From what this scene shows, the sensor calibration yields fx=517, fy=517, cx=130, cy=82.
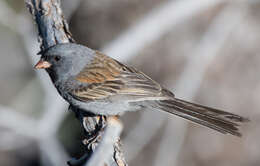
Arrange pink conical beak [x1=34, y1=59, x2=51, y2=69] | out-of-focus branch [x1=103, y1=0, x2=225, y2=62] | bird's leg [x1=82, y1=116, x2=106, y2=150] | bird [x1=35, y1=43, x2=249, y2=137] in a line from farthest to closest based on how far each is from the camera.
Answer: out-of-focus branch [x1=103, y1=0, x2=225, y2=62], pink conical beak [x1=34, y1=59, x2=51, y2=69], bird [x1=35, y1=43, x2=249, y2=137], bird's leg [x1=82, y1=116, x2=106, y2=150]

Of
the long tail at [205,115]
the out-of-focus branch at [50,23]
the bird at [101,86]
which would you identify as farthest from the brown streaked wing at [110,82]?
the out-of-focus branch at [50,23]

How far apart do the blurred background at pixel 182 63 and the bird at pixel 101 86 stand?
1615 mm

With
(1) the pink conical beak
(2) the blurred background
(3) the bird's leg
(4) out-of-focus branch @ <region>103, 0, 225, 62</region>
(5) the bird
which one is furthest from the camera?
(2) the blurred background

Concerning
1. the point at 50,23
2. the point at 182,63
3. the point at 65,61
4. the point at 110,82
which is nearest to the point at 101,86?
the point at 110,82

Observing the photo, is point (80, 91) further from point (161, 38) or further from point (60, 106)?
point (161, 38)

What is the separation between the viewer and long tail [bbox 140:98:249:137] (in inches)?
188

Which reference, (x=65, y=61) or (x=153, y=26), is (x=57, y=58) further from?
(x=153, y=26)

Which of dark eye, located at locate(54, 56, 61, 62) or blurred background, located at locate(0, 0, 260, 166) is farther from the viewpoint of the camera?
blurred background, located at locate(0, 0, 260, 166)

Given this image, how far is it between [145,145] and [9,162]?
3204 millimetres

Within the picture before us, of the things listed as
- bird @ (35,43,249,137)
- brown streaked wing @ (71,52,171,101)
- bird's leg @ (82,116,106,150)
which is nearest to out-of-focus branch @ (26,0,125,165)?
bird's leg @ (82,116,106,150)

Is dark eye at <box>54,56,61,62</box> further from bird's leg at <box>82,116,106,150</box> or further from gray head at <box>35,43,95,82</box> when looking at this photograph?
bird's leg at <box>82,116,106,150</box>

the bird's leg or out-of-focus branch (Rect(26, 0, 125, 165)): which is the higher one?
out-of-focus branch (Rect(26, 0, 125, 165))

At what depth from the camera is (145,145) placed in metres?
7.84

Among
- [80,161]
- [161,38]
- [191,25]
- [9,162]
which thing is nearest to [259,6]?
[191,25]
